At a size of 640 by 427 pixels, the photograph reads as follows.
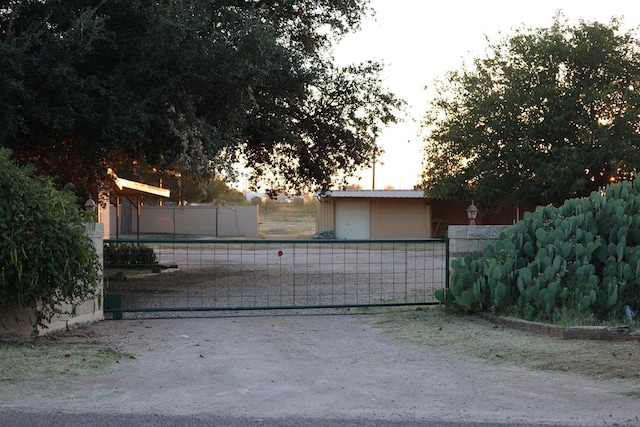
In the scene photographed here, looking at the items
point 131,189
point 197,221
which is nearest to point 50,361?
point 131,189

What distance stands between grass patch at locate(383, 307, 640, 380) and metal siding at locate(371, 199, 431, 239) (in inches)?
1359

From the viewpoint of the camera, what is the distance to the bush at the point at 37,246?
1020 cm

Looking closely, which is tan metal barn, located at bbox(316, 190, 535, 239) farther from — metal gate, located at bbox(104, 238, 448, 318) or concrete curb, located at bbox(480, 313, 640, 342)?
concrete curb, located at bbox(480, 313, 640, 342)

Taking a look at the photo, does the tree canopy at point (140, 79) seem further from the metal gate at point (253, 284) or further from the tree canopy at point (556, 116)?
the tree canopy at point (556, 116)

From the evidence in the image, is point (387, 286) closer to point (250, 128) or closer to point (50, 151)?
point (250, 128)

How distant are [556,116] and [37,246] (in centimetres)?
2475

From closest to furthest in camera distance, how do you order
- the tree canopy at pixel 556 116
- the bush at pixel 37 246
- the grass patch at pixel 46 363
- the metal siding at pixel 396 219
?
1. the grass patch at pixel 46 363
2. the bush at pixel 37 246
3. the tree canopy at pixel 556 116
4. the metal siding at pixel 396 219

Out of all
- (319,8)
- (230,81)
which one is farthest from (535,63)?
(230,81)

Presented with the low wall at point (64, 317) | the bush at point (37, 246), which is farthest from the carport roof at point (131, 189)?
the bush at point (37, 246)

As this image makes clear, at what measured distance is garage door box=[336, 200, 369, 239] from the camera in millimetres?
48281

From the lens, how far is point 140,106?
47.7ft

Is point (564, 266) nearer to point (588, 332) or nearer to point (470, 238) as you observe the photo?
point (588, 332)

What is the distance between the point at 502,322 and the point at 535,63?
22130 mm

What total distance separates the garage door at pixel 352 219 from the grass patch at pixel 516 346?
34.9 meters
